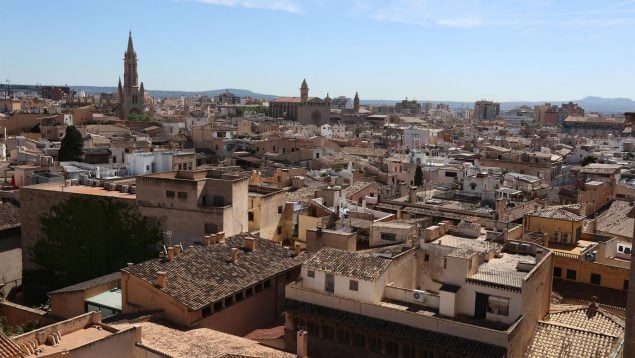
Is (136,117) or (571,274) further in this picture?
(136,117)

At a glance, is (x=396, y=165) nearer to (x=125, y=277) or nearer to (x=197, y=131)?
(x=197, y=131)

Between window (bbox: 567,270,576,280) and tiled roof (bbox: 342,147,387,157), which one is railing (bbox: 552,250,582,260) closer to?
window (bbox: 567,270,576,280)

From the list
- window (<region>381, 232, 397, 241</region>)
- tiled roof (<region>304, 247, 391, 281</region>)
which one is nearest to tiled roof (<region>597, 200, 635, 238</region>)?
window (<region>381, 232, 397, 241</region>)

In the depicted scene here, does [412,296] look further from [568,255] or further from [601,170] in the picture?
[601,170]

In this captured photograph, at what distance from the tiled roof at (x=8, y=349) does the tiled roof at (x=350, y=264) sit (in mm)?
9024

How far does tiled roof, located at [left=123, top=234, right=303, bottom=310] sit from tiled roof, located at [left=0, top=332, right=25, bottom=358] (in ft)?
20.4

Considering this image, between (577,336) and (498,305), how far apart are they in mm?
2717

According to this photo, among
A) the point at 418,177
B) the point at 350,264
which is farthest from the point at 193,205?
the point at 418,177

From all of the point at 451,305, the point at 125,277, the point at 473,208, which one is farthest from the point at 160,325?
the point at 473,208

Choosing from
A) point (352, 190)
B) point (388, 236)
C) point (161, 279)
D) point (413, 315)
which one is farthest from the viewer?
point (352, 190)

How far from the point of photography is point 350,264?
2047cm

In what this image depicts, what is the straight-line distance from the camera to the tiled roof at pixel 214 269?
20797 millimetres

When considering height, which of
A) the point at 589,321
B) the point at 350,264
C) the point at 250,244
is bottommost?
the point at 589,321

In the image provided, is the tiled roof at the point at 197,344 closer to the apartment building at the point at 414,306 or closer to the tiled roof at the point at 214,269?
the tiled roof at the point at 214,269
